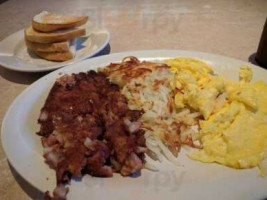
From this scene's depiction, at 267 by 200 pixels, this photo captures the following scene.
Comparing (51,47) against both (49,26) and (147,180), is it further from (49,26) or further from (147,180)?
(147,180)

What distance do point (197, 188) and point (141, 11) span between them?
8.61 ft

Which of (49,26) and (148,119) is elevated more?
(49,26)

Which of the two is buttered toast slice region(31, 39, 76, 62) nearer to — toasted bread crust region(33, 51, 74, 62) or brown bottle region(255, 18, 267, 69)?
toasted bread crust region(33, 51, 74, 62)

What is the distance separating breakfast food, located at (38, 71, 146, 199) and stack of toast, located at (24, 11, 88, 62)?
692mm

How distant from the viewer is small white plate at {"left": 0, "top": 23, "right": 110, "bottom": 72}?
6.72 ft

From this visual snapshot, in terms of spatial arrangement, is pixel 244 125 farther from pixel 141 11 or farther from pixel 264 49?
pixel 141 11

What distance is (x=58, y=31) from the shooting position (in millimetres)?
2285

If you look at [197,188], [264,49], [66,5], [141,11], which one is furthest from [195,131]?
[66,5]

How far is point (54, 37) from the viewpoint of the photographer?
7.17 ft

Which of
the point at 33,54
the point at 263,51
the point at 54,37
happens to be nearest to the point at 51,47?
the point at 54,37

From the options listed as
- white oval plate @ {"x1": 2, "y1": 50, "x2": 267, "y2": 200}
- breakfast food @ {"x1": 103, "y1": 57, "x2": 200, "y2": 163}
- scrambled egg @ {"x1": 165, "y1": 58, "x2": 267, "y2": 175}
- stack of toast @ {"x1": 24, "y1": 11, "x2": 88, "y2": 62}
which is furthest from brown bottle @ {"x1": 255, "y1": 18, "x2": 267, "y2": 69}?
stack of toast @ {"x1": 24, "y1": 11, "x2": 88, "y2": 62}

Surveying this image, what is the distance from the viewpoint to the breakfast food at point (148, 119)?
3.92 ft

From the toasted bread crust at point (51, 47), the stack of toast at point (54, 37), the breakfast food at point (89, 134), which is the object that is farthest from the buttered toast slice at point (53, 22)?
the breakfast food at point (89, 134)

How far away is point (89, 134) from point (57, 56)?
1162 mm
